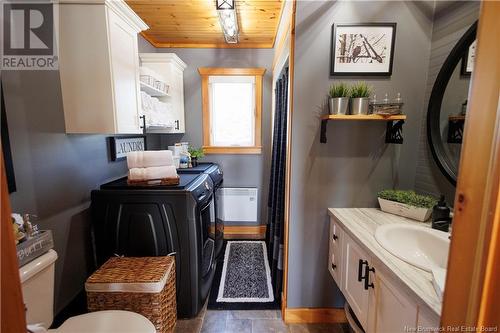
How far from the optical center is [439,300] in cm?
78

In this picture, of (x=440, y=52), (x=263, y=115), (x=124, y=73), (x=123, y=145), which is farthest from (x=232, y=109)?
(x=440, y=52)

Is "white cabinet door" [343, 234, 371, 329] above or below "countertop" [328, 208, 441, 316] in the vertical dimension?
below

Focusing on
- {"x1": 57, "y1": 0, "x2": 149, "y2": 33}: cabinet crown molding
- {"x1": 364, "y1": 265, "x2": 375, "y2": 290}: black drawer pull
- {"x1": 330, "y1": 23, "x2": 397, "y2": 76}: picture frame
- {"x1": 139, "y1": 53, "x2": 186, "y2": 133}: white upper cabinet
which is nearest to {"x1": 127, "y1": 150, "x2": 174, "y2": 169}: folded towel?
{"x1": 139, "y1": 53, "x2": 186, "y2": 133}: white upper cabinet

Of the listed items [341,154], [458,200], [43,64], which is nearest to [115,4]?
[43,64]

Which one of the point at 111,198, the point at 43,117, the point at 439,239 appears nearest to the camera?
the point at 439,239

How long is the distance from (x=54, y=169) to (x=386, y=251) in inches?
77.4

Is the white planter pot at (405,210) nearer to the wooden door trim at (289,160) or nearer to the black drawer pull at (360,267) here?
the black drawer pull at (360,267)

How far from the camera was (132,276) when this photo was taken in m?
1.43

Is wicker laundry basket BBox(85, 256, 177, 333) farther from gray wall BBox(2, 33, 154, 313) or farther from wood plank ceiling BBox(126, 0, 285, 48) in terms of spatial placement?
wood plank ceiling BBox(126, 0, 285, 48)

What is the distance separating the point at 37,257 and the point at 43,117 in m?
0.83

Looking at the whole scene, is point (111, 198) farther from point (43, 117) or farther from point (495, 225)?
point (495, 225)

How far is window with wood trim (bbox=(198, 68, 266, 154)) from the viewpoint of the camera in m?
2.94

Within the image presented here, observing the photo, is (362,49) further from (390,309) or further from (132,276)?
(132,276)

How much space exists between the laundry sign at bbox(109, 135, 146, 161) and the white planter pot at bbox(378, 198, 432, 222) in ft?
7.17
